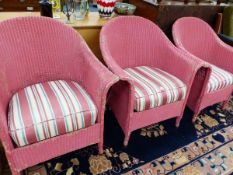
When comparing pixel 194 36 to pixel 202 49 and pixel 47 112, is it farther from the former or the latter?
pixel 47 112

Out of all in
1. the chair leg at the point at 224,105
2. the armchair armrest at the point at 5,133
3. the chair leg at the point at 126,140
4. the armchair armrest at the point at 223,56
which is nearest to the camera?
the armchair armrest at the point at 5,133

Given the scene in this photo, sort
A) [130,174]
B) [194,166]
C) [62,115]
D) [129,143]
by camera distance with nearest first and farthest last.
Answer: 1. [62,115]
2. [130,174]
3. [194,166]
4. [129,143]

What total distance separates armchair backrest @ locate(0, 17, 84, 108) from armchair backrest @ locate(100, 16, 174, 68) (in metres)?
0.25

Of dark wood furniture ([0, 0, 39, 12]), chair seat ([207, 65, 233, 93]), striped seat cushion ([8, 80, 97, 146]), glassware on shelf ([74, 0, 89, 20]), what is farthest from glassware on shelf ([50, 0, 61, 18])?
dark wood furniture ([0, 0, 39, 12])

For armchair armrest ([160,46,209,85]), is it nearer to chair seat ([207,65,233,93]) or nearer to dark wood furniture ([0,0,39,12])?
chair seat ([207,65,233,93])

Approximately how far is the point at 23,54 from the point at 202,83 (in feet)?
4.35

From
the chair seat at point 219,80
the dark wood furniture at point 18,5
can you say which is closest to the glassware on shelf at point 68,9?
the chair seat at point 219,80

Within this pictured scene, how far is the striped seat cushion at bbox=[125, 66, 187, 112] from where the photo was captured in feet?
4.42

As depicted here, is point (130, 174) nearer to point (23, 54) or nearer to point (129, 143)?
point (129, 143)

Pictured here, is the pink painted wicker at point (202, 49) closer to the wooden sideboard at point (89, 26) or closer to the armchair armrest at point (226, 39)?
the armchair armrest at point (226, 39)

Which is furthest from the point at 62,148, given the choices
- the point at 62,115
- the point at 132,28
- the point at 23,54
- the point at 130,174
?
the point at 132,28

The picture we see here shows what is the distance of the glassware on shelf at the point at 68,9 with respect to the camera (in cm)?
155

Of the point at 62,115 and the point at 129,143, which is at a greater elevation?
the point at 62,115

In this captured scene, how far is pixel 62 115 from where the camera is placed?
3.61 feet
